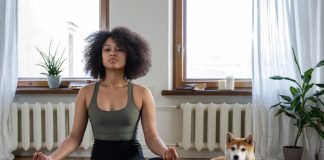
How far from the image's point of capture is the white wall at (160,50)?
305 centimetres

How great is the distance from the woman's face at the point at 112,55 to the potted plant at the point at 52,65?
1852 mm

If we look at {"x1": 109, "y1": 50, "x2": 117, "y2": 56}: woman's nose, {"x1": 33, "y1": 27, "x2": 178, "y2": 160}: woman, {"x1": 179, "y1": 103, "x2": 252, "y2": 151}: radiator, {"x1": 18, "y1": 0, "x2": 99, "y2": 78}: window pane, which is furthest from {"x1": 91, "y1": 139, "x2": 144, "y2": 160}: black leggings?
{"x1": 18, "y1": 0, "x2": 99, "y2": 78}: window pane

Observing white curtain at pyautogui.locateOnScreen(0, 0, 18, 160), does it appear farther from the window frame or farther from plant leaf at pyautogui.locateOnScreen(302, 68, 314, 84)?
plant leaf at pyautogui.locateOnScreen(302, 68, 314, 84)

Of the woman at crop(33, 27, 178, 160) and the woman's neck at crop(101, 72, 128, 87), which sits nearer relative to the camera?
the woman at crop(33, 27, 178, 160)

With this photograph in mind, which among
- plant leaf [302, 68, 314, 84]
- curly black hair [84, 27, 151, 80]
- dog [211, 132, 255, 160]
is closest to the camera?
curly black hair [84, 27, 151, 80]

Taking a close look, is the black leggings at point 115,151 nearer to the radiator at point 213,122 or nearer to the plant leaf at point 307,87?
the radiator at point 213,122

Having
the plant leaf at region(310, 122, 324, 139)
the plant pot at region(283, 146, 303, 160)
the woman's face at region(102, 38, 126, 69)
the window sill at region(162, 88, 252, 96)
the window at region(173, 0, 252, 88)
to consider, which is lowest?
the plant pot at region(283, 146, 303, 160)

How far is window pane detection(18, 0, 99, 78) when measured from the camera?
3264 millimetres

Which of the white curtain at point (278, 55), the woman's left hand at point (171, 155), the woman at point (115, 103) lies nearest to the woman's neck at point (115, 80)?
the woman at point (115, 103)

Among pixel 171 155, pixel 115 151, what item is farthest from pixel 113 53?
pixel 171 155

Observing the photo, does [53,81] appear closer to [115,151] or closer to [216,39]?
[216,39]

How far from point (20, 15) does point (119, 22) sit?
100cm

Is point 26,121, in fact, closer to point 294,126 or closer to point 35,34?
point 35,34

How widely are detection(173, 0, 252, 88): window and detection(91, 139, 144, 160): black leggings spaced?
1854 mm
